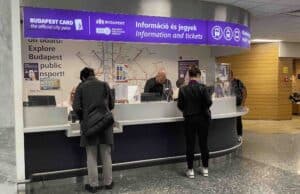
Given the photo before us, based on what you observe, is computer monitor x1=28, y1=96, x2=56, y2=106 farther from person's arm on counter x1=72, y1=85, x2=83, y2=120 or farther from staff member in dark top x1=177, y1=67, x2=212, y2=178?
staff member in dark top x1=177, y1=67, x2=212, y2=178

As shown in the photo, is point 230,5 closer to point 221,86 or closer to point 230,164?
point 221,86

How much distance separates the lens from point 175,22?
6.12 meters

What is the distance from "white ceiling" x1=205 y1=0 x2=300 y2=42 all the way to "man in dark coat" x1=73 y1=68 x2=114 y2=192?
2987mm

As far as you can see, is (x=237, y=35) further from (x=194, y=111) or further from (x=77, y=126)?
(x=77, y=126)

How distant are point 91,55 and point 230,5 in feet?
8.48

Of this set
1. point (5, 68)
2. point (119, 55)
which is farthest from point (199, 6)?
point (5, 68)

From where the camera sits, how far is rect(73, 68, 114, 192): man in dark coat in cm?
448

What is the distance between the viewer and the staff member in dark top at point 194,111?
16.7 feet

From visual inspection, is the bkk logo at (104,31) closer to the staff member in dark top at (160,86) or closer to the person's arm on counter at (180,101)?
the staff member in dark top at (160,86)

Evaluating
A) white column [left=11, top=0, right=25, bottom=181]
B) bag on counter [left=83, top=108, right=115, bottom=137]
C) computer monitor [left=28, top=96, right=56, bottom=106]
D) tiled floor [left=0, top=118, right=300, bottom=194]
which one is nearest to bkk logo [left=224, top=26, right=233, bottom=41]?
tiled floor [left=0, top=118, right=300, bottom=194]

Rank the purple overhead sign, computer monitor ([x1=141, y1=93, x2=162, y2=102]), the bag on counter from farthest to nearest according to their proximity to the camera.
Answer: computer monitor ([x1=141, y1=93, x2=162, y2=102])
the purple overhead sign
the bag on counter

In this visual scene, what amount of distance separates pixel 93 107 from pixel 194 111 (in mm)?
1353

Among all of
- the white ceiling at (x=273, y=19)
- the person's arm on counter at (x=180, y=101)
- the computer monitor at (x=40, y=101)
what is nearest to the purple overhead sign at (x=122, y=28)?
the white ceiling at (x=273, y=19)

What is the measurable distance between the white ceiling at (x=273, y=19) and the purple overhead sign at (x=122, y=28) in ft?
1.71
